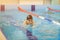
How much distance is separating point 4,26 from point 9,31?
0.28 feet

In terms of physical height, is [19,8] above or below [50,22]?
above

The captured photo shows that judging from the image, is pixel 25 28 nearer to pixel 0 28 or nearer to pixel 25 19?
pixel 25 19

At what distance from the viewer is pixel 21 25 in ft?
4.92

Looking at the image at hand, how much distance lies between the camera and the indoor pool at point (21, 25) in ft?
4.87

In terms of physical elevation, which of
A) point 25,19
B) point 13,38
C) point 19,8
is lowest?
point 13,38

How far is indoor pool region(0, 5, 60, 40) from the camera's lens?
148cm

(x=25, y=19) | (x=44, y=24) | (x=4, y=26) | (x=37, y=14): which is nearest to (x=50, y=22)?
(x=44, y=24)

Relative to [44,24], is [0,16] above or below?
above

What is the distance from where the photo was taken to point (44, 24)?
1.53 meters

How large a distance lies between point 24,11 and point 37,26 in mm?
244

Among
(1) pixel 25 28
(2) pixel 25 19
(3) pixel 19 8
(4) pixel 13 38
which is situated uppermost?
(3) pixel 19 8

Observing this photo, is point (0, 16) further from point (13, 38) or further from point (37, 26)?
point (37, 26)

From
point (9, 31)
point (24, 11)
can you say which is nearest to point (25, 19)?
point (24, 11)

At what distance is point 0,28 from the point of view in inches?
58.0
